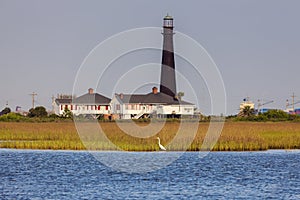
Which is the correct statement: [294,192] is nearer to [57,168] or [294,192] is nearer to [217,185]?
[217,185]

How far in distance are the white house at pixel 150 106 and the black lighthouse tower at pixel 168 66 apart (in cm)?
103

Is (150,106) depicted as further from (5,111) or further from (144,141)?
(144,141)

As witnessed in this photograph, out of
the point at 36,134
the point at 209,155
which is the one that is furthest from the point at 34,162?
the point at 36,134

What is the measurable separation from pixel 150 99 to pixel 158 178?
65.2m

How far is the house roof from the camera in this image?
97.3 meters

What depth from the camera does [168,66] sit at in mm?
89312

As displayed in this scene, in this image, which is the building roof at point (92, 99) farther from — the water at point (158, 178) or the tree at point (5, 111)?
the water at point (158, 178)

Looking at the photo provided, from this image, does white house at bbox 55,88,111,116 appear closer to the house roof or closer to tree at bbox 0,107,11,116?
the house roof

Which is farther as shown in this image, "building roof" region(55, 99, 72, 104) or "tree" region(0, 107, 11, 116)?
"tree" region(0, 107, 11, 116)

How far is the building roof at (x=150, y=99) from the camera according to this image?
91125 mm

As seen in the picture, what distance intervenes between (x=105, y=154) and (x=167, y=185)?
1186cm

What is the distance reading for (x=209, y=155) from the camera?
122 ft

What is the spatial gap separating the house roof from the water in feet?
196

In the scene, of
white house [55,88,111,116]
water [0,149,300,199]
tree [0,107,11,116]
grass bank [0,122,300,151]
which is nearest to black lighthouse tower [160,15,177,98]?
white house [55,88,111,116]
